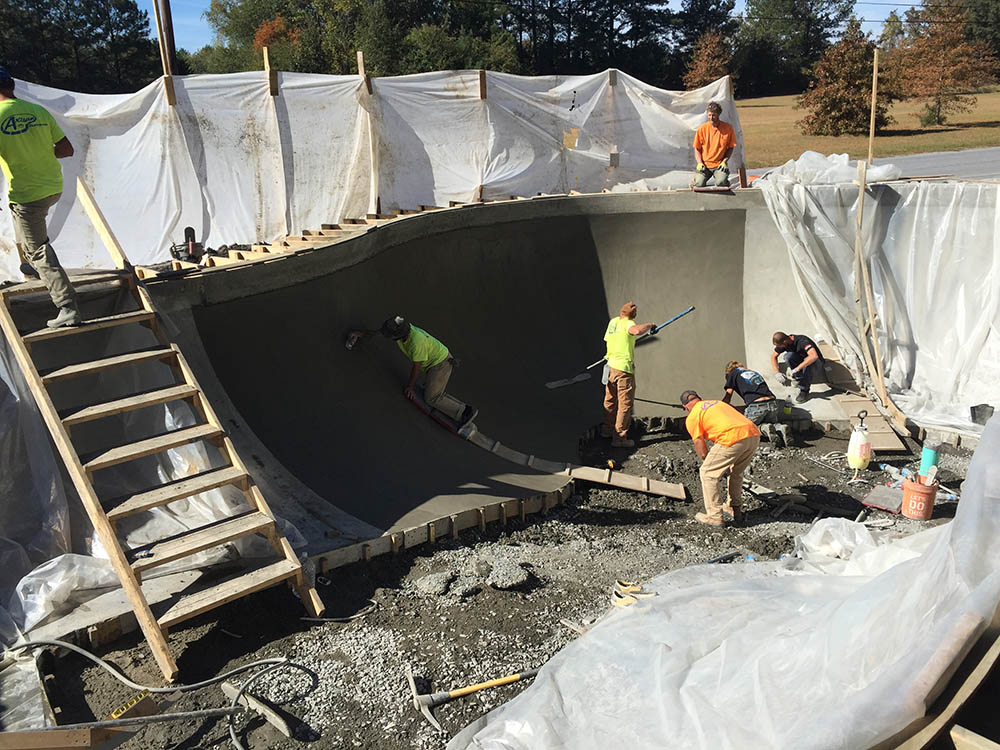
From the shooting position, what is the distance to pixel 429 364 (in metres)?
7.84

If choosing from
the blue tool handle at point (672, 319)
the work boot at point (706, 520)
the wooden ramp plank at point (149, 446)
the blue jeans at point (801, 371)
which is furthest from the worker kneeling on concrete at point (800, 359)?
the wooden ramp plank at point (149, 446)

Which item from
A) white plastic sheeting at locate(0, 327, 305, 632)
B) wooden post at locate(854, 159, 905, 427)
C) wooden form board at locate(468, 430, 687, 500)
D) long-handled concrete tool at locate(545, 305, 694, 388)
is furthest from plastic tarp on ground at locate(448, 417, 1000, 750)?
wooden post at locate(854, 159, 905, 427)

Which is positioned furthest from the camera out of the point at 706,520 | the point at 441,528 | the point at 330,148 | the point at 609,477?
the point at 330,148

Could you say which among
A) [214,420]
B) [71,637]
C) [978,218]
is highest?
[978,218]

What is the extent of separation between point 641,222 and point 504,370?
3401 mm

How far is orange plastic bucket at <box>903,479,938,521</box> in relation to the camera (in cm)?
679

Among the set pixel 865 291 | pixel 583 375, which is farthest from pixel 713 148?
pixel 583 375

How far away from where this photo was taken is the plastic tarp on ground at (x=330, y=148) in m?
9.66

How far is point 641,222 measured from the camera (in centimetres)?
1112

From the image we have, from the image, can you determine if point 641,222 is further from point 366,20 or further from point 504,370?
point 366,20

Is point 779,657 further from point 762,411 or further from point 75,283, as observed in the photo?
point 762,411

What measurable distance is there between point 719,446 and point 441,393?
290 centimetres

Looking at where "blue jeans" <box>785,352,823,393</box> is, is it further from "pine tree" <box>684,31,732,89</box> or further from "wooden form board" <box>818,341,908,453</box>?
"pine tree" <box>684,31,732,89</box>

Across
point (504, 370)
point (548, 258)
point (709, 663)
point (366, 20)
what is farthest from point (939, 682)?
point (366, 20)
